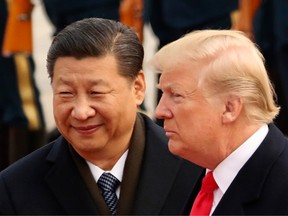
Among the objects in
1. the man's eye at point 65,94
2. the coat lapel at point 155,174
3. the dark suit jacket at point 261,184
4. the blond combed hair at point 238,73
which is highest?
the blond combed hair at point 238,73

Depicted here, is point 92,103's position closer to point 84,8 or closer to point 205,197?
point 205,197

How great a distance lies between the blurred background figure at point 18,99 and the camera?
786cm

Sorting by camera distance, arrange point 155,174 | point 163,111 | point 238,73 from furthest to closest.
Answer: point 155,174 → point 163,111 → point 238,73

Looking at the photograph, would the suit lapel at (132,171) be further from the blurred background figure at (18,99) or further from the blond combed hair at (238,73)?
the blurred background figure at (18,99)

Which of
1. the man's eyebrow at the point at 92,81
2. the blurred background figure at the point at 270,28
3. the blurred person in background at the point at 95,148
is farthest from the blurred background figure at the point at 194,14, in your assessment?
the man's eyebrow at the point at 92,81

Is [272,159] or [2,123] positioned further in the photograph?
[2,123]

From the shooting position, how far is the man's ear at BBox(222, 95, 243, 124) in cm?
362

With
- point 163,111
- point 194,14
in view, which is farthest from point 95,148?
point 194,14

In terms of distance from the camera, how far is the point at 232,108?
3623mm

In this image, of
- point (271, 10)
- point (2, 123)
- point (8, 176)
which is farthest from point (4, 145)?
point (8, 176)

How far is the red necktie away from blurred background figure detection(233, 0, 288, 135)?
10.3 feet

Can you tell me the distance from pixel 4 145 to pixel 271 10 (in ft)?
6.61

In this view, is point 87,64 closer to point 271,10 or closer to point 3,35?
point 271,10

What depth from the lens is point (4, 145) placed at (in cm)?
793
